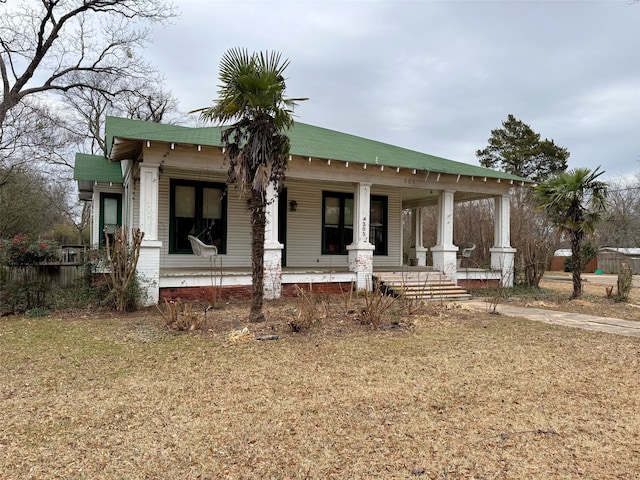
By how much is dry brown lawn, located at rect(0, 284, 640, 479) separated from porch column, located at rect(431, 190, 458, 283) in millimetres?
5631

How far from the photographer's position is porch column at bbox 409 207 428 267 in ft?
56.5

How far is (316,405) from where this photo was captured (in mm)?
3848

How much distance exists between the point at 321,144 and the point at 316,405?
908cm

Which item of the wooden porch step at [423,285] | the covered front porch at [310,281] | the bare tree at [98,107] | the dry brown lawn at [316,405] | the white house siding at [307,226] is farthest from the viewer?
the bare tree at [98,107]

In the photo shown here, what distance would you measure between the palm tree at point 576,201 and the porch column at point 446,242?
237 cm

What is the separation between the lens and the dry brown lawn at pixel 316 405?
285 centimetres

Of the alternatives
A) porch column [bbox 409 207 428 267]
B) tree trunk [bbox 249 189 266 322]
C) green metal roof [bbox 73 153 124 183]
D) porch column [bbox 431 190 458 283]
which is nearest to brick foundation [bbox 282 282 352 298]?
porch column [bbox 431 190 458 283]

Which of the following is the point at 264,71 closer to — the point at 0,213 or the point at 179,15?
the point at 179,15

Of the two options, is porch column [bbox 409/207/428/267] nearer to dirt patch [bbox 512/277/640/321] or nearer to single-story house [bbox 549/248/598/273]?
dirt patch [bbox 512/277/640/321]

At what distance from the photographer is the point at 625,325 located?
7.85 metres

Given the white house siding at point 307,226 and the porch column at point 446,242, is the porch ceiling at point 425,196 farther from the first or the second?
the white house siding at point 307,226

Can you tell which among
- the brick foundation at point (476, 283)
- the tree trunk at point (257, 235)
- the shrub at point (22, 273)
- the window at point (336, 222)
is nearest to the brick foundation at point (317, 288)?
the window at point (336, 222)

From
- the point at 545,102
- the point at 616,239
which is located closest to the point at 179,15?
the point at 545,102

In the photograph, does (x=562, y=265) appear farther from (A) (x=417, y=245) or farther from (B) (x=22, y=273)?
(B) (x=22, y=273)
